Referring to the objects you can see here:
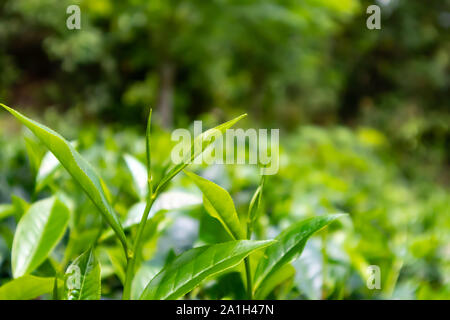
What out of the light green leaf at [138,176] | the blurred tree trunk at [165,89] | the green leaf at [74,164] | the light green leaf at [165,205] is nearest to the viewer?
the green leaf at [74,164]

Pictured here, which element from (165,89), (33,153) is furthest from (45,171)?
(165,89)

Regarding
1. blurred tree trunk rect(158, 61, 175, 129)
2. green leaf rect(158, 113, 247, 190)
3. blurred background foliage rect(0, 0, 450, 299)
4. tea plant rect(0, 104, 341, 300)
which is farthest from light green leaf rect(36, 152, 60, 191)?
blurred tree trunk rect(158, 61, 175, 129)

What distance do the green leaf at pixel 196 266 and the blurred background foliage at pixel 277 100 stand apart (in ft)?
0.34

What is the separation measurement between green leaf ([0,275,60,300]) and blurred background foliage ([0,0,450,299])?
0.12 metres

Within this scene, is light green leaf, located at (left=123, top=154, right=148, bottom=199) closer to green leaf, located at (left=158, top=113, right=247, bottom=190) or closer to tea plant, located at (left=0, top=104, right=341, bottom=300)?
tea plant, located at (left=0, top=104, right=341, bottom=300)

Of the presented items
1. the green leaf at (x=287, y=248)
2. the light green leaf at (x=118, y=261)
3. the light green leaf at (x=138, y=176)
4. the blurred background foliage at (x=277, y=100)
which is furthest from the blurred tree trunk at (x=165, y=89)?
the green leaf at (x=287, y=248)

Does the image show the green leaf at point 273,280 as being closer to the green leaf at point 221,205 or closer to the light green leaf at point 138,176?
the green leaf at point 221,205

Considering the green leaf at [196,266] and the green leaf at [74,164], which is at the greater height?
the green leaf at [74,164]

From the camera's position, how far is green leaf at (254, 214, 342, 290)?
45 cm

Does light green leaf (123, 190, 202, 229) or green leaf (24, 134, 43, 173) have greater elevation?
green leaf (24, 134, 43, 173)

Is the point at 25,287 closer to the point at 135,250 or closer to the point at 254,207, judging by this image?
the point at 135,250

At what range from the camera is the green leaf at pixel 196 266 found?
38cm

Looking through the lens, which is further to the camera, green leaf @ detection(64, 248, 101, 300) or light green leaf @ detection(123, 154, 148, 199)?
light green leaf @ detection(123, 154, 148, 199)

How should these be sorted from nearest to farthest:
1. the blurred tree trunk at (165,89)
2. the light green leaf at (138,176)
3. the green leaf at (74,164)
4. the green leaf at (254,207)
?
the green leaf at (74,164) < the green leaf at (254,207) < the light green leaf at (138,176) < the blurred tree trunk at (165,89)
